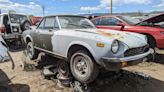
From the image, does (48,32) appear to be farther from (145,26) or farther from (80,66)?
(145,26)

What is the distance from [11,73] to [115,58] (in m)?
3.47

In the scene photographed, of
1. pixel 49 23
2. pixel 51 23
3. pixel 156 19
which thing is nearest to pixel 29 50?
pixel 49 23

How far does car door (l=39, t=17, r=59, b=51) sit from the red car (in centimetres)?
295

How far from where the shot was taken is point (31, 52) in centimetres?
651

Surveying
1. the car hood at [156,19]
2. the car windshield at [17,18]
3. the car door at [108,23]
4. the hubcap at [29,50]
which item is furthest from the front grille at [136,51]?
the car windshield at [17,18]

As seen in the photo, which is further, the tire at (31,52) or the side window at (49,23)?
the tire at (31,52)

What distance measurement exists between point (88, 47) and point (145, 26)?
147 inches

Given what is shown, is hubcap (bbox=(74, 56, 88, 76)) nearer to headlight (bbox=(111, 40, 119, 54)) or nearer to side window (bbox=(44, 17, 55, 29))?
headlight (bbox=(111, 40, 119, 54))

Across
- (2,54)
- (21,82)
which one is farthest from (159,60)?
(2,54)

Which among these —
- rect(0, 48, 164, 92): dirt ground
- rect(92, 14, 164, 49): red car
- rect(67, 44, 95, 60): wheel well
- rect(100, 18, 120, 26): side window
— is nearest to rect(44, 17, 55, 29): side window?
rect(67, 44, 95, 60): wheel well

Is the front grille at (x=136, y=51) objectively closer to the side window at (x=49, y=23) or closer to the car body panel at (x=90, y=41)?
the car body panel at (x=90, y=41)

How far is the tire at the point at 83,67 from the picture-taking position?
3846 millimetres

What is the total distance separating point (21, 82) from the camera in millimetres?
4859

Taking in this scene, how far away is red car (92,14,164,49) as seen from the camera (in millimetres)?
6218
